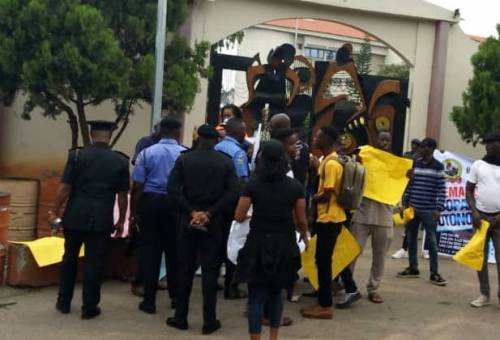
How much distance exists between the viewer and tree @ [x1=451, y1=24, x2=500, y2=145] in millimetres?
13422

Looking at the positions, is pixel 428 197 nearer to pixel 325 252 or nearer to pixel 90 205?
pixel 325 252

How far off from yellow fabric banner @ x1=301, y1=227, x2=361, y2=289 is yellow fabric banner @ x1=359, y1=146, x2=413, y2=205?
540mm

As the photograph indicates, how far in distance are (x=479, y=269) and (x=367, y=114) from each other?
23.9 feet

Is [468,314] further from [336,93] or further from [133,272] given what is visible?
[336,93]

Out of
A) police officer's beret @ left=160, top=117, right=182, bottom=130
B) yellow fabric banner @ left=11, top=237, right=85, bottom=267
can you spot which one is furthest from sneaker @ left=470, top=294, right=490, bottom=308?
yellow fabric banner @ left=11, top=237, right=85, bottom=267

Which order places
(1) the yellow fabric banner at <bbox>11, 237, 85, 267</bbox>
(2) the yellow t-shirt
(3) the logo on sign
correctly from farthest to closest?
(3) the logo on sign
(1) the yellow fabric banner at <bbox>11, 237, 85, 267</bbox>
(2) the yellow t-shirt

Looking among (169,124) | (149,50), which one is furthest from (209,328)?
(149,50)

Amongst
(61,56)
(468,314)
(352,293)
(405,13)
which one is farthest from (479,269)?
(405,13)

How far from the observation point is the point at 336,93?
1409 centimetres

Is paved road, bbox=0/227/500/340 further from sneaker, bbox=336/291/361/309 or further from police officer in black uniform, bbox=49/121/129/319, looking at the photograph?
police officer in black uniform, bbox=49/121/129/319

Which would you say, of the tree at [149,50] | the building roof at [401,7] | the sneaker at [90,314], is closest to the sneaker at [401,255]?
the tree at [149,50]

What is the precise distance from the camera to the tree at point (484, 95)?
13422 millimetres

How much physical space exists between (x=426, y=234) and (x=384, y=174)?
1550mm

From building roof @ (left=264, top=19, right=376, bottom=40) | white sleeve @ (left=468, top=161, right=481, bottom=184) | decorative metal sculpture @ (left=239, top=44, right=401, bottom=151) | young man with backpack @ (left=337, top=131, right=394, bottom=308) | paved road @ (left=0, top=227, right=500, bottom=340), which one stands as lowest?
paved road @ (left=0, top=227, right=500, bottom=340)
